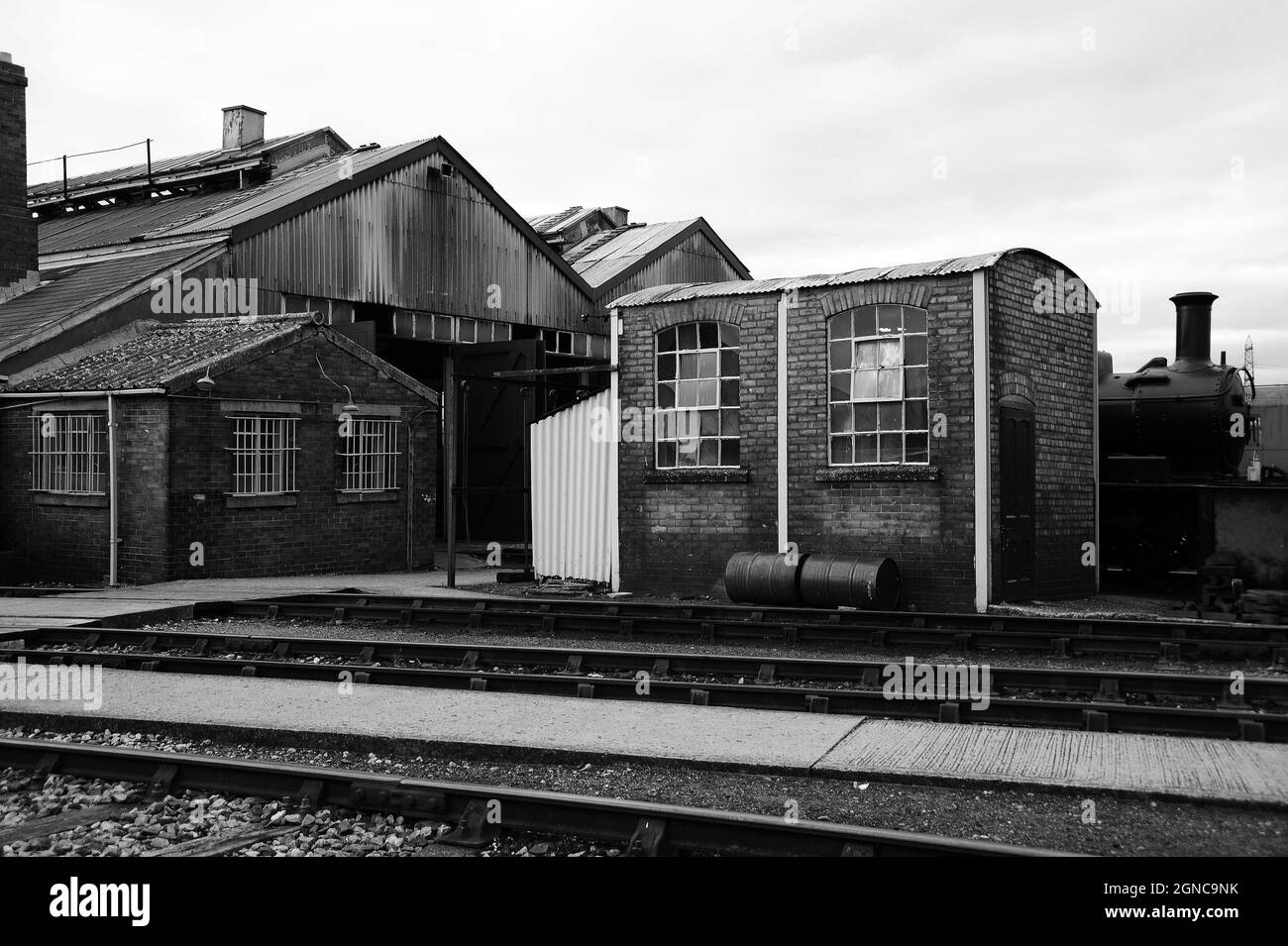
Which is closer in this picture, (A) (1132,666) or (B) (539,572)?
(A) (1132,666)

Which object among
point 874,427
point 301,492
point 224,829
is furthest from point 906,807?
point 301,492

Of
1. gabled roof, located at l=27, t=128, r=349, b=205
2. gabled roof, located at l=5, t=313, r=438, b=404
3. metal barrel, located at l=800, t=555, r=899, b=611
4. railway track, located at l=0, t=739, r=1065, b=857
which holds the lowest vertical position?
railway track, located at l=0, t=739, r=1065, b=857

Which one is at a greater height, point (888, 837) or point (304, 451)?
point (304, 451)

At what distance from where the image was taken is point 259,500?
58.1 feet

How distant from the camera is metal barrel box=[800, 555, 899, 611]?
1318 centimetres

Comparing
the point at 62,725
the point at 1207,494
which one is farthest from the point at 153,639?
the point at 1207,494

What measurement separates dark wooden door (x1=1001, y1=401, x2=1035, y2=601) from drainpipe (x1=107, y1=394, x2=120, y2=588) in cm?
1240

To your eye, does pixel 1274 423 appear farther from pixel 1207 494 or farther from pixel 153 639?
pixel 153 639

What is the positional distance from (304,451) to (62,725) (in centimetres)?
1032

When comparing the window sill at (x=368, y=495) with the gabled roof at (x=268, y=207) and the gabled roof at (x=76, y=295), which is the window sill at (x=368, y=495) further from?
the gabled roof at (x=268, y=207)

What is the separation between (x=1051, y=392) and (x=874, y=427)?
8.55 feet

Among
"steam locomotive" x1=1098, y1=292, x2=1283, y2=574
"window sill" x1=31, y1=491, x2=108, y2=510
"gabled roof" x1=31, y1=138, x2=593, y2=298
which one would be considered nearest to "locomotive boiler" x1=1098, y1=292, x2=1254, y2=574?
"steam locomotive" x1=1098, y1=292, x2=1283, y2=574

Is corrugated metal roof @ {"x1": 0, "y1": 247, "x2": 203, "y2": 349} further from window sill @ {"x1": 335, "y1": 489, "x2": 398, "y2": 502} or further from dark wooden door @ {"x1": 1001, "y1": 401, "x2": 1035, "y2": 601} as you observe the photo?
dark wooden door @ {"x1": 1001, "y1": 401, "x2": 1035, "y2": 601}
